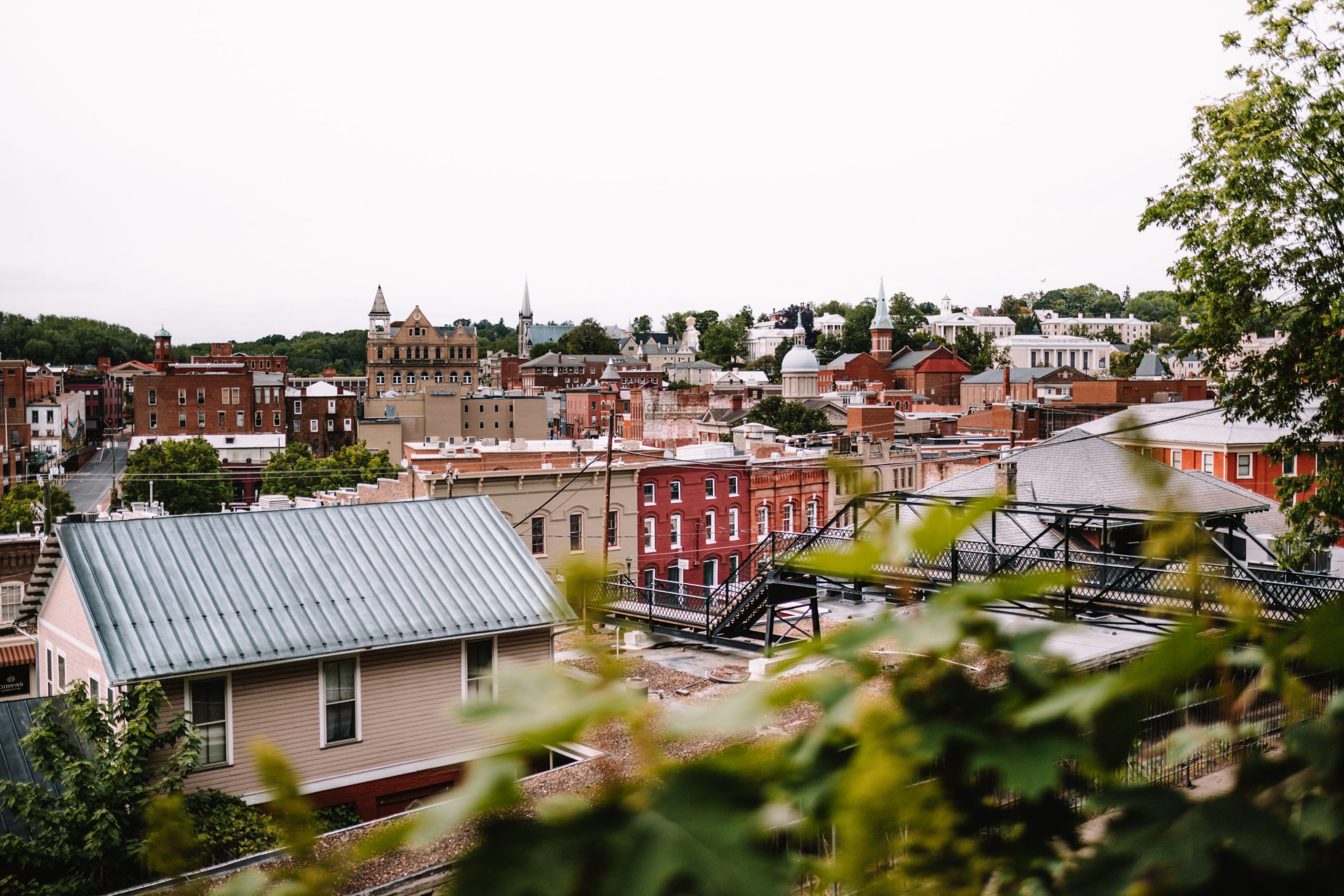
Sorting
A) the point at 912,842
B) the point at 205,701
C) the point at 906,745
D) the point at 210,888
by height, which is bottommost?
the point at 205,701

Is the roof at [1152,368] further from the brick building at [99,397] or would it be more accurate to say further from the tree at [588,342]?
the brick building at [99,397]

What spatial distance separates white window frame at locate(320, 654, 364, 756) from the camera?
15.8m

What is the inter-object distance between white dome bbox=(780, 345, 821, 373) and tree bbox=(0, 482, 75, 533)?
6893cm

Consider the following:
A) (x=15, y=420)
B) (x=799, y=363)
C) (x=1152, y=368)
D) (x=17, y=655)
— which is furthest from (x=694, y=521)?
(x=1152, y=368)

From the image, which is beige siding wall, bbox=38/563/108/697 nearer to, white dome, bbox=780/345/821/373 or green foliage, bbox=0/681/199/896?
green foliage, bbox=0/681/199/896

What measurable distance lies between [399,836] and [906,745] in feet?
1.60

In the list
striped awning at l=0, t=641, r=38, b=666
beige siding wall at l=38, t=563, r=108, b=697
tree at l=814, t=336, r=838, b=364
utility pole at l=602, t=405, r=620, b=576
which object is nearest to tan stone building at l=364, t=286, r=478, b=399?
tree at l=814, t=336, r=838, b=364

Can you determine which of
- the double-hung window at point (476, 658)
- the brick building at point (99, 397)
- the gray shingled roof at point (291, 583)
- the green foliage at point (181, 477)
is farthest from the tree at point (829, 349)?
the double-hung window at point (476, 658)

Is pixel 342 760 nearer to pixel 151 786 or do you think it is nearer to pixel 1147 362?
pixel 151 786

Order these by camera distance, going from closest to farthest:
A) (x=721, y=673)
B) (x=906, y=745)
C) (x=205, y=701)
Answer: (x=906, y=745) → (x=205, y=701) → (x=721, y=673)

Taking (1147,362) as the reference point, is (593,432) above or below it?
below

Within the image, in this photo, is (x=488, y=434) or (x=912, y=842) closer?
(x=912, y=842)

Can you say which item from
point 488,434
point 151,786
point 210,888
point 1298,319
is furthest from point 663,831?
point 488,434

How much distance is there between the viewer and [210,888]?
51.0 inches
